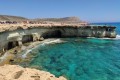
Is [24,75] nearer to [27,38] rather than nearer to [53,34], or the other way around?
[27,38]

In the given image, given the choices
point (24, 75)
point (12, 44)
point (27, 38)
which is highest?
point (24, 75)

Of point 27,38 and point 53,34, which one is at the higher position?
Answer: point 27,38

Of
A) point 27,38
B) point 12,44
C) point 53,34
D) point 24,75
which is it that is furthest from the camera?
point 53,34

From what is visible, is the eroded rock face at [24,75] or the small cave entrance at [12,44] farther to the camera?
the small cave entrance at [12,44]

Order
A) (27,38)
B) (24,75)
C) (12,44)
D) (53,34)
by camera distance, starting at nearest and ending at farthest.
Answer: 1. (24,75)
2. (12,44)
3. (27,38)
4. (53,34)

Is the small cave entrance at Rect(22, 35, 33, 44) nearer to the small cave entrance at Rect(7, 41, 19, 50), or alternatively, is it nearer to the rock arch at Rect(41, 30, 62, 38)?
the small cave entrance at Rect(7, 41, 19, 50)

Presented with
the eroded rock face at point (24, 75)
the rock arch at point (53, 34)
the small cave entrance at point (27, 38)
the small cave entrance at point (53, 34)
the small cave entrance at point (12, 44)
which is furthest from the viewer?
the rock arch at point (53, 34)

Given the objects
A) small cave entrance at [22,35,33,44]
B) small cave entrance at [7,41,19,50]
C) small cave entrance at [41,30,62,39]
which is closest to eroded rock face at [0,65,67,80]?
small cave entrance at [7,41,19,50]

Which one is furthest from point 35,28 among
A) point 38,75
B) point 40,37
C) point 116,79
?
point 38,75

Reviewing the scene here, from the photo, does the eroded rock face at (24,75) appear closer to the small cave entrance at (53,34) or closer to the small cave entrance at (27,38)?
the small cave entrance at (27,38)

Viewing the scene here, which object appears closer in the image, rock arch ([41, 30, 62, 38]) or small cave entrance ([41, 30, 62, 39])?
small cave entrance ([41, 30, 62, 39])

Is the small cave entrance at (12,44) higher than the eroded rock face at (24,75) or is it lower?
lower

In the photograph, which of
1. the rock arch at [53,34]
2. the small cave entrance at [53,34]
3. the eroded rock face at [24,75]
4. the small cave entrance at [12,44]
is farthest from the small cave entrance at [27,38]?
the eroded rock face at [24,75]

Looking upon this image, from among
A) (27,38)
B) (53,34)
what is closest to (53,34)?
(53,34)
